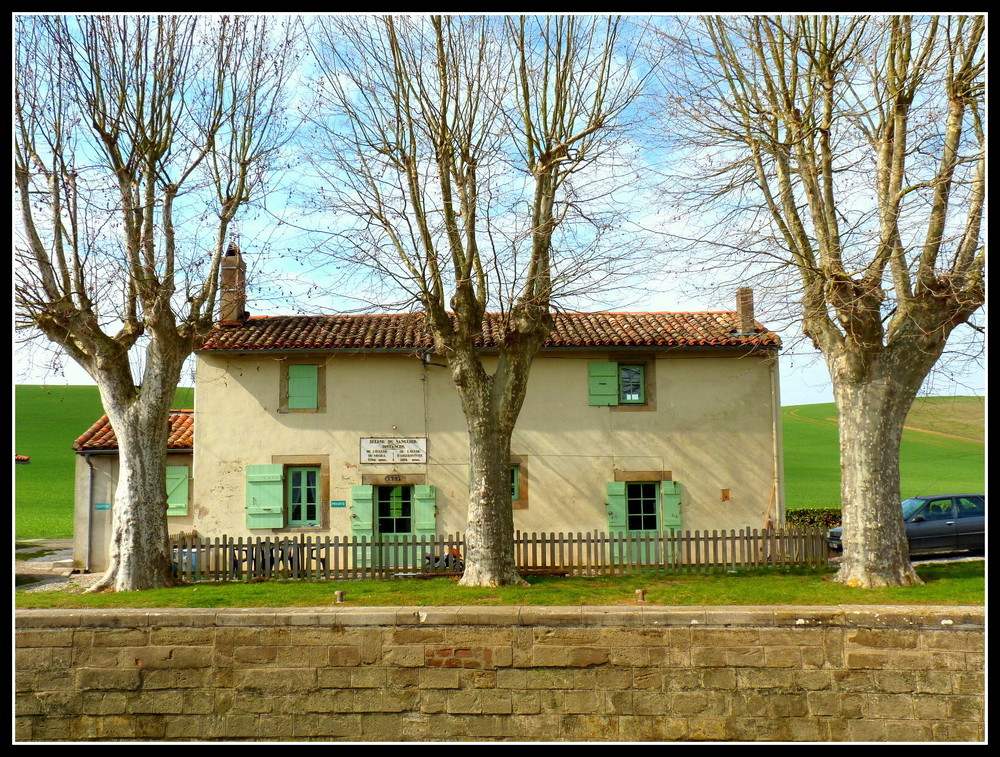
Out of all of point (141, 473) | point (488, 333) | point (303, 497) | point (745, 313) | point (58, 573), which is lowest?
point (58, 573)

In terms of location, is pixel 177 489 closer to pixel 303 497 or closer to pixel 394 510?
pixel 303 497

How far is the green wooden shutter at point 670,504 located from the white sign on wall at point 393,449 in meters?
5.07

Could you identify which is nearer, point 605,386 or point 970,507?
point 970,507

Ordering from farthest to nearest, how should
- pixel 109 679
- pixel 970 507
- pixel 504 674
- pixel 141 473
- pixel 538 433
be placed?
pixel 538 433 → pixel 970 507 → pixel 141 473 → pixel 109 679 → pixel 504 674

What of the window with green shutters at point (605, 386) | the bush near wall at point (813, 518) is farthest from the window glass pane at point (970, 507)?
the window with green shutters at point (605, 386)

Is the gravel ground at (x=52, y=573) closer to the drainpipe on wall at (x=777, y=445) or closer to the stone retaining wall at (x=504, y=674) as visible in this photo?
the stone retaining wall at (x=504, y=674)

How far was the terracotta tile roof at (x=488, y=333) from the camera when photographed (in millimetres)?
16156

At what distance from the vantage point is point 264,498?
16.1 metres

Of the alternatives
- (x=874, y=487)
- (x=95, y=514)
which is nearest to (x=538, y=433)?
(x=874, y=487)

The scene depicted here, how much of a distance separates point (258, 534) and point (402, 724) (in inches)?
353

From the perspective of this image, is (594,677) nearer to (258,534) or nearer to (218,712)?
(218,712)

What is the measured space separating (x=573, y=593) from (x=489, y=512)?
1714 millimetres
